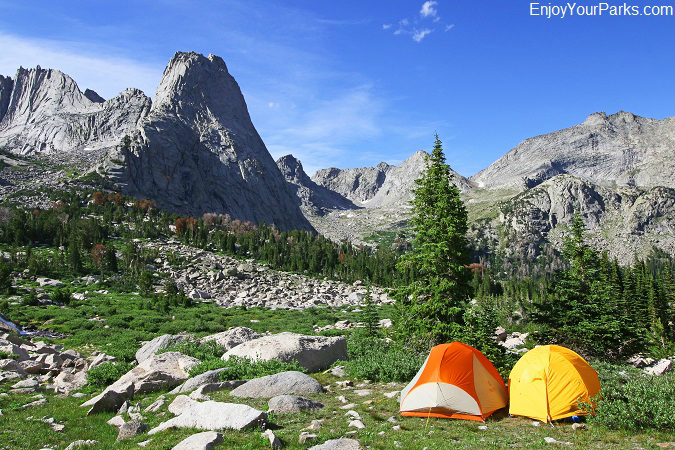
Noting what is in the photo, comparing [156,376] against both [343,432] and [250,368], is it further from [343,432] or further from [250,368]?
[343,432]

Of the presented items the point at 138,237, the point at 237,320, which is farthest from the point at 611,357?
the point at 138,237

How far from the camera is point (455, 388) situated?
12.2 metres

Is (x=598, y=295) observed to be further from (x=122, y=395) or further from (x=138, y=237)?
(x=138, y=237)

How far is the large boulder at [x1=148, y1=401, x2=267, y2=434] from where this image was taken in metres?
9.86

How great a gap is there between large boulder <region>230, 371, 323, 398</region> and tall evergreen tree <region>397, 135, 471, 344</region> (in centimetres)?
904

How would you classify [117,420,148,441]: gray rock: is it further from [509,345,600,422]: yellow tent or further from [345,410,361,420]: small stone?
[509,345,600,422]: yellow tent

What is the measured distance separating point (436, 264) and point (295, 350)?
371 inches

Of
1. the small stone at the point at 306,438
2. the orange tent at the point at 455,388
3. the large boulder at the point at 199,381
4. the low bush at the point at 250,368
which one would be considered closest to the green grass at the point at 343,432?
the small stone at the point at 306,438

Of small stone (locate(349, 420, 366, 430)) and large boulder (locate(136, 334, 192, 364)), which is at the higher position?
small stone (locate(349, 420, 366, 430))

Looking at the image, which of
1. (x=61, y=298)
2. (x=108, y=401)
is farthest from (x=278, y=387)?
(x=61, y=298)

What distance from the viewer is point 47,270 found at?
57156 mm

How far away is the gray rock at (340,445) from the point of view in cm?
878

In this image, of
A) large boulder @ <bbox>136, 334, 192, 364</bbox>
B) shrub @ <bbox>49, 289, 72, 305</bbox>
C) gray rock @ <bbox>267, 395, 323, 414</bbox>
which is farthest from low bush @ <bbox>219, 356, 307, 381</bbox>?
shrub @ <bbox>49, 289, 72, 305</bbox>

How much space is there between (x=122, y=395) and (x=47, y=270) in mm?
56723
